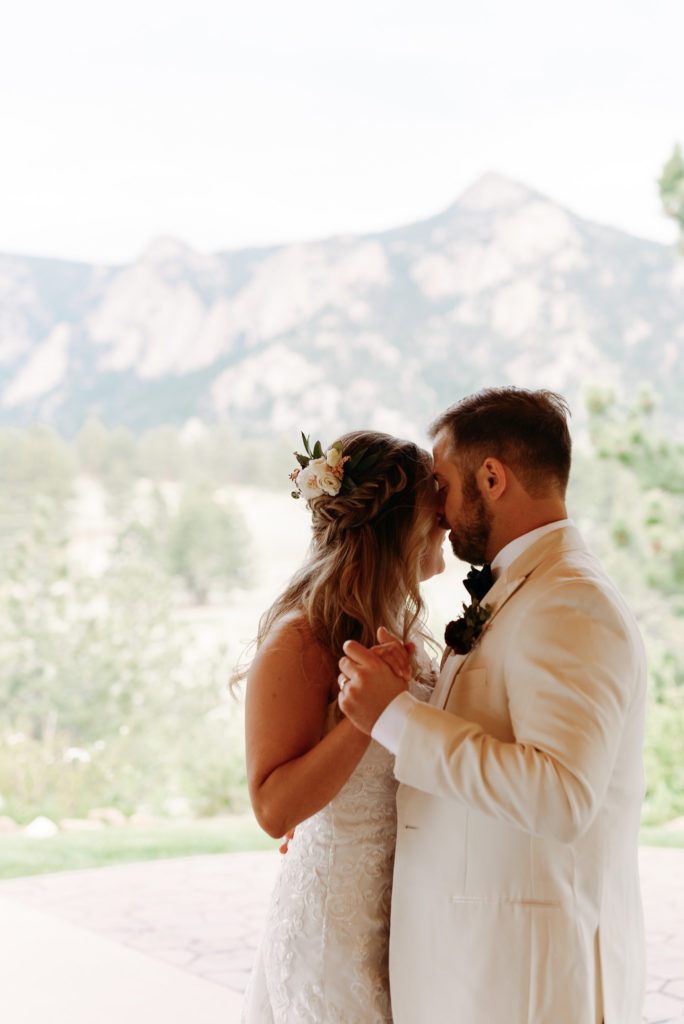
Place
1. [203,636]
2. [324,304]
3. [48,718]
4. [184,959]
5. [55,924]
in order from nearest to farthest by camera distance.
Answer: [184,959] < [55,924] < [48,718] < [203,636] < [324,304]

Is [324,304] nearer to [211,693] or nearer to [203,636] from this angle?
[203,636]

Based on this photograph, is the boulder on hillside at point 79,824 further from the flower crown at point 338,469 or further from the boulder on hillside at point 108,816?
the flower crown at point 338,469

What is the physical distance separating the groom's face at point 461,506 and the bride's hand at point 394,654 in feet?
1.06

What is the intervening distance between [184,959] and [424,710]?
4.08 meters

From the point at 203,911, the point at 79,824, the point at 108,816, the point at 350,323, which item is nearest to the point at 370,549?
the point at 203,911

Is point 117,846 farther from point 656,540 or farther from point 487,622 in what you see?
point 487,622

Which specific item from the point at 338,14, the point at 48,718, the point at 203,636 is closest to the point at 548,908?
the point at 48,718

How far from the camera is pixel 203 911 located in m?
6.21

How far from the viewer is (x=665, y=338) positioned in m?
16.5

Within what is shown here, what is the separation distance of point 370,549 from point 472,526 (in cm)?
25

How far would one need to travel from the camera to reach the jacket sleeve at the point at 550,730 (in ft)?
5.66

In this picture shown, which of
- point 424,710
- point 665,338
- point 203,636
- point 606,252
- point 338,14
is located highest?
point 338,14

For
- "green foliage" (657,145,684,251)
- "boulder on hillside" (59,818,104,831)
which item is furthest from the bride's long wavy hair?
"boulder on hillside" (59,818,104,831)

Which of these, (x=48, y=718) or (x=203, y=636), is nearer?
(x=48, y=718)
